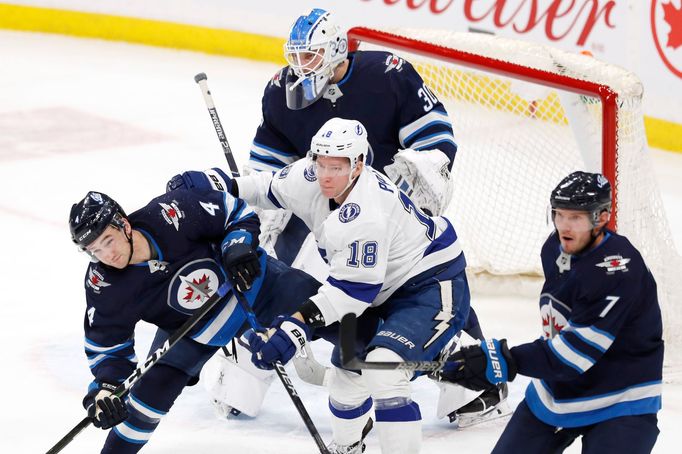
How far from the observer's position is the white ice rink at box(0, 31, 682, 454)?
3.89 meters

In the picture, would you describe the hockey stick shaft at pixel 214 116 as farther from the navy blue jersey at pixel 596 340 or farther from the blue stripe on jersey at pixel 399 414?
the navy blue jersey at pixel 596 340

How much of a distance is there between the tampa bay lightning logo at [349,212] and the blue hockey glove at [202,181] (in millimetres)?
511

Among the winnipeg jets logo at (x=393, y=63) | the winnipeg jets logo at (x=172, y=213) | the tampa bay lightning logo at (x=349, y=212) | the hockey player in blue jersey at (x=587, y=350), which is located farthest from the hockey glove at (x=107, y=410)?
the winnipeg jets logo at (x=393, y=63)

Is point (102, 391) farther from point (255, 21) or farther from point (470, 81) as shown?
point (255, 21)

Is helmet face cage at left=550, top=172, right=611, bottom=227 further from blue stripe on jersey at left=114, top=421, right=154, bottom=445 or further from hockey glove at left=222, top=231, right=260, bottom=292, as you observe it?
blue stripe on jersey at left=114, top=421, right=154, bottom=445

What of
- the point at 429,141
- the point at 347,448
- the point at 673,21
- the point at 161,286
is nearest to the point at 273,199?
the point at 161,286

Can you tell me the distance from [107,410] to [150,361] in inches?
7.9

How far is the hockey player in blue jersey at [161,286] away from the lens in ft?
10.3

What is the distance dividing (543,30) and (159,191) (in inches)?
88.3

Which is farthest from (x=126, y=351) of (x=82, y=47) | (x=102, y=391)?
(x=82, y=47)

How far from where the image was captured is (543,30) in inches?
257

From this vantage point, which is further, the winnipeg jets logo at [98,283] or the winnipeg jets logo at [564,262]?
the winnipeg jets logo at [98,283]

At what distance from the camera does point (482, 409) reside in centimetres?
389

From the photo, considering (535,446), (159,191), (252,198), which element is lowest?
(159,191)
